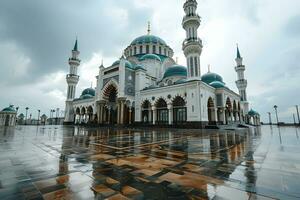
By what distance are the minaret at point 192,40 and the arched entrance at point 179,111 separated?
4.78 meters

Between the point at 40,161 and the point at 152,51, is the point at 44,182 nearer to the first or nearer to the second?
the point at 40,161

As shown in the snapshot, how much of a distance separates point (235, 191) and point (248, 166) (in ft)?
5.01

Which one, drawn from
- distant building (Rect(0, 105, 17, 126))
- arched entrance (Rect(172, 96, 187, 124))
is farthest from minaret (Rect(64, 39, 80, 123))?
arched entrance (Rect(172, 96, 187, 124))

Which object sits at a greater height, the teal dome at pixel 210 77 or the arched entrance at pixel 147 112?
the teal dome at pixel 210 77

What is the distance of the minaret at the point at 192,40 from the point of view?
23688 mm

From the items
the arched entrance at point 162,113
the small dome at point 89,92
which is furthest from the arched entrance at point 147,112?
the small dome at point 89,92

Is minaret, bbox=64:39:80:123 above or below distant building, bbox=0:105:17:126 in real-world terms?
above

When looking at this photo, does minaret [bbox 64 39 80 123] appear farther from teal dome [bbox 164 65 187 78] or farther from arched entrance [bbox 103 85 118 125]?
teal dome [bbox 164 65 187 78]

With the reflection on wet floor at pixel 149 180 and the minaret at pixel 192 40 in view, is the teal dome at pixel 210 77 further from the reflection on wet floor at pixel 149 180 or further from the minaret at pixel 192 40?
the reflection on wet floor at pixel 149 180

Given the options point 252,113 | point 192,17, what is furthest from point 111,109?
point 252,113

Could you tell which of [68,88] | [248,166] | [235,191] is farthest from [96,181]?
[68,88]

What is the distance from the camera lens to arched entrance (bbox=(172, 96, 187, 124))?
2583 centimetres

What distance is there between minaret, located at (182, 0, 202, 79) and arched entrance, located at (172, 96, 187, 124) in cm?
478

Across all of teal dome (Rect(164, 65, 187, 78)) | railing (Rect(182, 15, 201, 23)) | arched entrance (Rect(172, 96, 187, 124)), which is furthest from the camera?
teal dome (Rect(164, 65, 187, 78))
